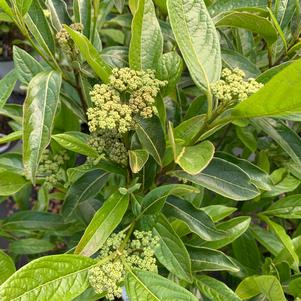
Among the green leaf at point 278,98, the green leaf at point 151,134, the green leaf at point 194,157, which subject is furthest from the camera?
the green leaf at point 151,134

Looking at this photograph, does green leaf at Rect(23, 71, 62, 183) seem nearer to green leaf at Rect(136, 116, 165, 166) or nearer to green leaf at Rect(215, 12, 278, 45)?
green leaf at Rect(136, 116, 165, 166)

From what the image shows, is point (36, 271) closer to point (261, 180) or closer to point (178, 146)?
point (178, 146)

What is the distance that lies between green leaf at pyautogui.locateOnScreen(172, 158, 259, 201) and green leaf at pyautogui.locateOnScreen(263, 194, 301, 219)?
1.12 feet

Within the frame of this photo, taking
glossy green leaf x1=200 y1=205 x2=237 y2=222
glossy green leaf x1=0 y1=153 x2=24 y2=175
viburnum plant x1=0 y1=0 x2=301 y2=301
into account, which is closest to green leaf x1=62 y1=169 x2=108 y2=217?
viburnum plant x1=0 y1=0 x2=301 y2=301

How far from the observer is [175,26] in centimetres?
68

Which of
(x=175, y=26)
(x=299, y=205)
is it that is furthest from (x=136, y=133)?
(x=299, y=205)

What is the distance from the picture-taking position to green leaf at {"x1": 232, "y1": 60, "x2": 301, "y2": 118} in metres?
0.55

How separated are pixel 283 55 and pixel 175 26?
0.32m

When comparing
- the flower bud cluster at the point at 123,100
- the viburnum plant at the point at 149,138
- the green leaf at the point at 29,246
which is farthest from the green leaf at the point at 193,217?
the green leaf at the point at 29,246

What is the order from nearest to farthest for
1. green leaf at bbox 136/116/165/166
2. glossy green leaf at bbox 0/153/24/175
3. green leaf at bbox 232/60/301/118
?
green leaf at bbox 232/60/301/118 → green leaf at bbox 136/116/165/166 → glossy green leaf at bbox 0/153/24/175

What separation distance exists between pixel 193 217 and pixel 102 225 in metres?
0.18

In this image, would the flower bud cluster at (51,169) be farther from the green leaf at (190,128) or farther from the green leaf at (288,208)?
the green leaf at (288,208)

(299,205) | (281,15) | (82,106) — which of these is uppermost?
(281,15)

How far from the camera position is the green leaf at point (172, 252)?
31.6 inches
